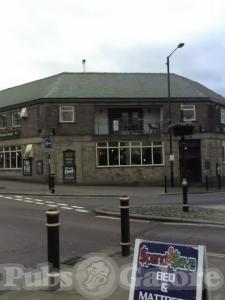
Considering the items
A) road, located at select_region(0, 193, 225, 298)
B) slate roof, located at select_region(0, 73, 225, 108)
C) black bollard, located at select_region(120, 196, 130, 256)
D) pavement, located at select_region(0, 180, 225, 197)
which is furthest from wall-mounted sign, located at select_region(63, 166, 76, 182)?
black bollard, located at select_region(120, 196, 130, 256)

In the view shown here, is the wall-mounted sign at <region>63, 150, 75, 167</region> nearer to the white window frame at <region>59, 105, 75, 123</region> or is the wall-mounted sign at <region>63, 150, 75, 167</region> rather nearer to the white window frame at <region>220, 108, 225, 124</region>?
the white window frame at <region>59, 105, 75, 123</region>

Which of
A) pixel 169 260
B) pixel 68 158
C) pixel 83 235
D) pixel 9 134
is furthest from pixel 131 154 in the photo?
pixel 169 260

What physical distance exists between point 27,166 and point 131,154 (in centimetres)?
824

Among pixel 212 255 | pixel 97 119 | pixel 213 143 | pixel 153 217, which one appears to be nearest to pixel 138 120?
pixel 97 119

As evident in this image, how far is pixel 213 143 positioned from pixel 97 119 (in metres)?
9.60

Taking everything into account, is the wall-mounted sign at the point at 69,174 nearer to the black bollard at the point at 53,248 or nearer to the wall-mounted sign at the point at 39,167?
the wall-mounted sign at the point at 39,167

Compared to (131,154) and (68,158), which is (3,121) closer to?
(68,158)

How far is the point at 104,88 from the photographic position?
4375cm

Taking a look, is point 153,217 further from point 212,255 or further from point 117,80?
point 117,80

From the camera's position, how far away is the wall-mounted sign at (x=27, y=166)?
41812 mm

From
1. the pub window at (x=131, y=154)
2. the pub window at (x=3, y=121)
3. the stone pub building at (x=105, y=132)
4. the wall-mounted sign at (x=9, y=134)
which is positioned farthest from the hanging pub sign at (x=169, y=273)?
the pub window at (x=3, y=121)

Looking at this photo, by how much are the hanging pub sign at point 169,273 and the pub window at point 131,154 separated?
36.5 m

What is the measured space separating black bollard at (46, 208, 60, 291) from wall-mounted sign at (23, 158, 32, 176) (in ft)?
115

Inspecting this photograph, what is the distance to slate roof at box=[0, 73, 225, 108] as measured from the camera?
4191cm
